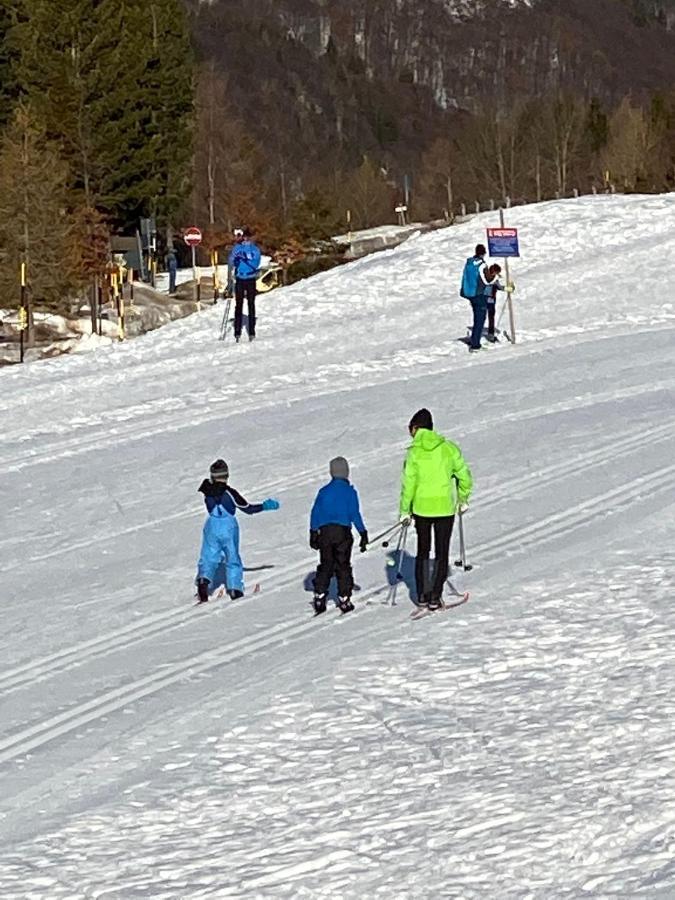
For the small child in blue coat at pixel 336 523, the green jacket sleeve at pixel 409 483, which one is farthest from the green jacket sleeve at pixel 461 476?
the small child in blue coat at pixel 336 523

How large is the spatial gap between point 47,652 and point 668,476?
25.6 feet

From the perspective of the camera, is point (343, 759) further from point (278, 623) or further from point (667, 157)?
point (667, 157)

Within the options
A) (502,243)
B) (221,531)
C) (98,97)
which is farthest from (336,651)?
(98,97)

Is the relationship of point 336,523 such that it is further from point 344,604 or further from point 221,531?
point 221,531

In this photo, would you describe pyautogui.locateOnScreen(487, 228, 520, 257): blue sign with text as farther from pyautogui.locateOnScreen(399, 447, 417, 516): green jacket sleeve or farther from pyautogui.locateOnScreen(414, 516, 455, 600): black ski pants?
pyautogui.locateOnScreen(399, 447, 417, 516): green jacket sleeve

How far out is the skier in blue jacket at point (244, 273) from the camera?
2670 centimetres

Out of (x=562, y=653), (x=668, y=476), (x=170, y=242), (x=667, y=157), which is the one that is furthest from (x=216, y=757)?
(x=667, y=157)

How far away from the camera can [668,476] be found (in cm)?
1725

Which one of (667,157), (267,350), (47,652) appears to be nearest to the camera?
(47,652)

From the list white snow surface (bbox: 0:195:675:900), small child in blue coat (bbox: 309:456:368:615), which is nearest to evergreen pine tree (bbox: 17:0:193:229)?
white snow surface (bbox: 0:195:675:900)

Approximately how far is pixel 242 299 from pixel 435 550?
617 inches

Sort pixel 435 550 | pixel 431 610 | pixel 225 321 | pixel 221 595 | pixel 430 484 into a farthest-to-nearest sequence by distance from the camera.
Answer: pixel 225 321
pixel 221 595
pixel 431 610
pixel 435 550
pixel 430 484

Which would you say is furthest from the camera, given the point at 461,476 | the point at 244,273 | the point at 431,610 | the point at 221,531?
the point at 244,273

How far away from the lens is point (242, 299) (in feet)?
89.9
